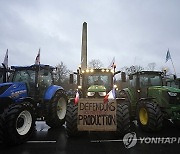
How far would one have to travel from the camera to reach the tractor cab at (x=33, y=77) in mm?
7113

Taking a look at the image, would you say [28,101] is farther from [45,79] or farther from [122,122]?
[122,122]

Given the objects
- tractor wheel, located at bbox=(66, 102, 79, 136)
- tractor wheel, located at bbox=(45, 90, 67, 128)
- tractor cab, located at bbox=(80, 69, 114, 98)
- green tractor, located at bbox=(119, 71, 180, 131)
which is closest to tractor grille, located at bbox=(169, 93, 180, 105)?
green tractor, located at bbox=(119, 71, 180, 131)

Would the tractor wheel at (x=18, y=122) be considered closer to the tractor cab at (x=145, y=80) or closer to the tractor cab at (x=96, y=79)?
the tractor cab at (x=96, y=79)

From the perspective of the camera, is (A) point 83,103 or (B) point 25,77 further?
(B) point 25,77

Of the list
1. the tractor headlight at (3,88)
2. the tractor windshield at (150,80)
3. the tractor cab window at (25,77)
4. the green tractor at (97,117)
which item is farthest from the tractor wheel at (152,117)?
the tractor headlight at (3,88)

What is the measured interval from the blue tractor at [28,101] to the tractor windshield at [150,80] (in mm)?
3200

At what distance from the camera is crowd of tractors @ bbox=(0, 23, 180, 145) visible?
5781mm

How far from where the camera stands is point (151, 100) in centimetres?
714

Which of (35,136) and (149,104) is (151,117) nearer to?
(149,104)

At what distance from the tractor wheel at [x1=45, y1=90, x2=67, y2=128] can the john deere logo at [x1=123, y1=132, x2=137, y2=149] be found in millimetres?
2649

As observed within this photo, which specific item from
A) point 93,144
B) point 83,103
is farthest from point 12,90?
point 93,144

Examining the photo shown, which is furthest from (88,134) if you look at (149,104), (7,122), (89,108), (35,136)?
(7,122)

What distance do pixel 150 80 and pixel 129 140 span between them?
3.17 meters

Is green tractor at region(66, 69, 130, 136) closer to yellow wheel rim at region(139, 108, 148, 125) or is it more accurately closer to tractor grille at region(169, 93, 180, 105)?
yellow wheel rim at region(139, 108, 148, 125)
